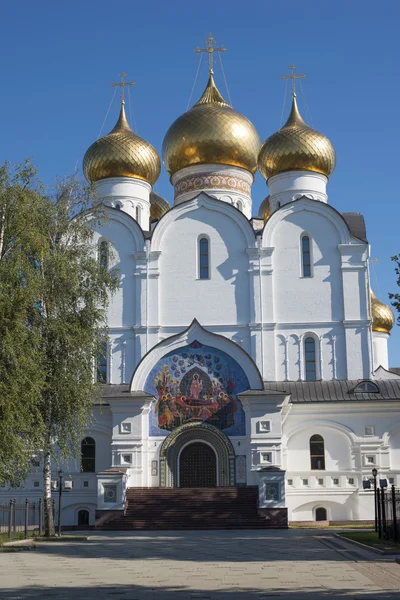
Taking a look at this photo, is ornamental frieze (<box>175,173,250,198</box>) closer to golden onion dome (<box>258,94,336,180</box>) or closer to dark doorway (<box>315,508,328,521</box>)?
golden onion dome (<box>258,94,336,180</box>)

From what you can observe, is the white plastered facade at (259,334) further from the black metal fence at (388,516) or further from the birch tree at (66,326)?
the black metal fence at (388,516)

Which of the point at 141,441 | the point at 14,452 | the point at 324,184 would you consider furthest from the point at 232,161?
the point at 14,452

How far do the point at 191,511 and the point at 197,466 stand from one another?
8.01 feet

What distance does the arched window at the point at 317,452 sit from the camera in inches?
918

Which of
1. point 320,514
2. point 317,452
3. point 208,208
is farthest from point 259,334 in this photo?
point 320,514

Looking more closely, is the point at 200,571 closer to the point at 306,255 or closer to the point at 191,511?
the point at 191,511

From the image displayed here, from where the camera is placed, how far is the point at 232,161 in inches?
1149

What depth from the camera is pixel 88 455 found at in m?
23.6

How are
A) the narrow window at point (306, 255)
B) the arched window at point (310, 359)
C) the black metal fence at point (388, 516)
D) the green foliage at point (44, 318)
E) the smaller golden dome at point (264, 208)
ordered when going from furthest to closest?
the smaller golden dome at point (264, 208) < the narrow window at point (306, 255) < the arched window at point (310, 359) < the green foliage at point (44, 318) < the black metal fence at point (388, 516)

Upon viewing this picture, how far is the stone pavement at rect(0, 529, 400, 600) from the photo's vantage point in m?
8.15

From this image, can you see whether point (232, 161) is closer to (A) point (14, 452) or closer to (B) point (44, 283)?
(B) point (44, 283)

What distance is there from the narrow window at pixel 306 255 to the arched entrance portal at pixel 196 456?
19.6 ft

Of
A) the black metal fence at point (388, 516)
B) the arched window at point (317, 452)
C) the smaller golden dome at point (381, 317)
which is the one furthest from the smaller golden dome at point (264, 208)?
the black metal fence at point (388, 516)

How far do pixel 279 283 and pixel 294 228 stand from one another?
74.5 inches
